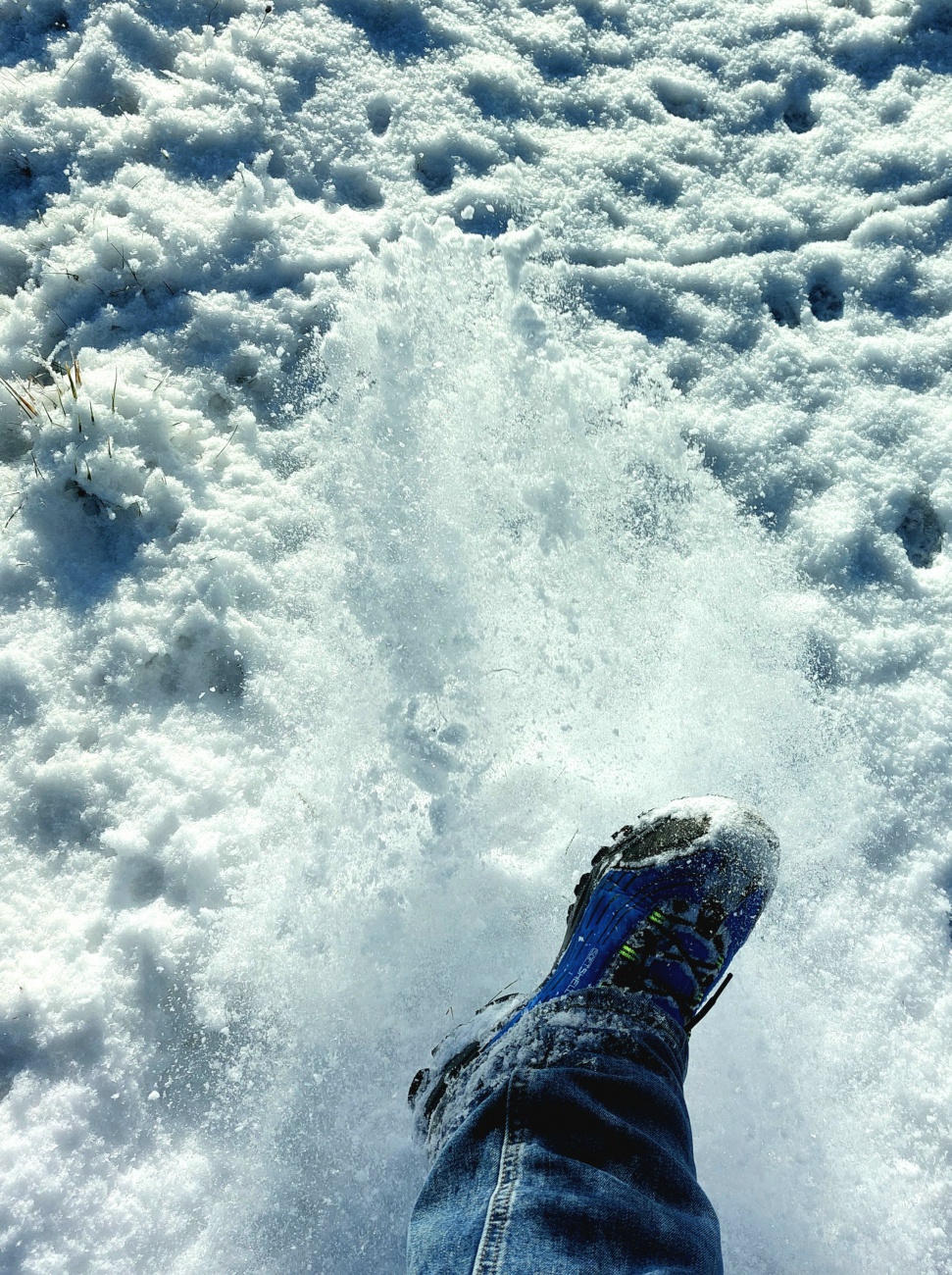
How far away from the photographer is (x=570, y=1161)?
123cm

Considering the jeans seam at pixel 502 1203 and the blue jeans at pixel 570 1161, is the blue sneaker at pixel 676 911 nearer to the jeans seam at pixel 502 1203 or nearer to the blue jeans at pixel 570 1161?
the blue jeans at pixel 570 1161

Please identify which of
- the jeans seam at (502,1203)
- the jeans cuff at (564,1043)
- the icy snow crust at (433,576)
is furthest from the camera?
the icy snow crust at (433,576)

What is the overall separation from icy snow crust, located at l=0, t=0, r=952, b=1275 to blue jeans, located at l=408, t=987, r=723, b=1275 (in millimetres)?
417

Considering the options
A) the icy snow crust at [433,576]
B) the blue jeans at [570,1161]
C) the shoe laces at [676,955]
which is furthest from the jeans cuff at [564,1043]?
the icy snow crust at [433,576]

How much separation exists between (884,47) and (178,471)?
8.56 ft

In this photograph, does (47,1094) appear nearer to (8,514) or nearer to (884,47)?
(8,514)

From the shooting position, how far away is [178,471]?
2057mm

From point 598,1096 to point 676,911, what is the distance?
548 millimetres

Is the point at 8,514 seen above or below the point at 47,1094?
above

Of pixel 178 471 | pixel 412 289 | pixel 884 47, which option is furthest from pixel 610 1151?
pixel 884 47

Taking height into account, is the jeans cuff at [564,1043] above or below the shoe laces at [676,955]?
above

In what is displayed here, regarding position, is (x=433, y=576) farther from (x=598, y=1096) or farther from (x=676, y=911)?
(x=598, y=1096)

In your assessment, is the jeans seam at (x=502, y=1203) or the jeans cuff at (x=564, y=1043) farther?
the jeans cuff at (x=564, y=1043)

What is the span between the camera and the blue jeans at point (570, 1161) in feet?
3.84
